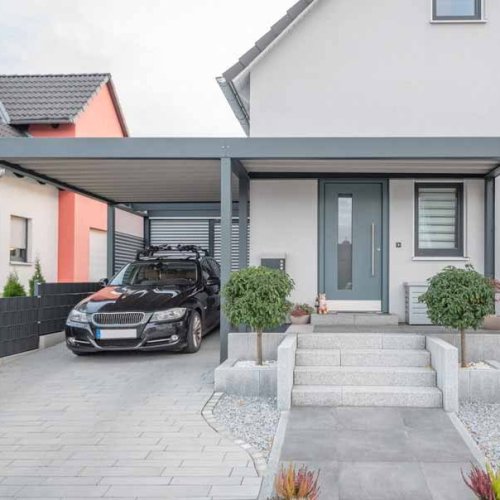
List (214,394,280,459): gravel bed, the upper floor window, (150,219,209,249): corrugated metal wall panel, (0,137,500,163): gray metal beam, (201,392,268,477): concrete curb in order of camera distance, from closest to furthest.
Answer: (201,392,268,477): concrete curb, (214,394,280,459): gravel bed, (0,137,500,163): gray metal beam, the upper floor window, (150,219,209,249): corrugated metal wall panel

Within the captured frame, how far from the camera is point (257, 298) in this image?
23.4 ft

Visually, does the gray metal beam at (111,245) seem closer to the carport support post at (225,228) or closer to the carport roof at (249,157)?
the carport roof at (249,157)

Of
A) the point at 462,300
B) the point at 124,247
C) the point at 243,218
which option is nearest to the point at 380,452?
the point at 462,300

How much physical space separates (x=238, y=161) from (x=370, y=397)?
393 cm

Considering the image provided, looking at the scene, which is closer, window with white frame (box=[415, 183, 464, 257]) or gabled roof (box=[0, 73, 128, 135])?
window with white frame (box=[415, 183, 464, 257])

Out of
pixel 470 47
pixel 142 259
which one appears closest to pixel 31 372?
pixel 142 259

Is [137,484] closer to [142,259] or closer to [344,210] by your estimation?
[344,210]

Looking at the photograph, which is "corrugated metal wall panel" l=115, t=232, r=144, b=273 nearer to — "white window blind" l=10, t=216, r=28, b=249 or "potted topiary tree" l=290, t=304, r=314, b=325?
"white window blind" l=10, t=216, r=28, b=249

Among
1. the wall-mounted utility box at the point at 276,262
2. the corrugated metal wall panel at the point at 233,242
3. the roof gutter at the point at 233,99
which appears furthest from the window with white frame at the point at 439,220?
the corrugated metal wall panel at the point at 233,242

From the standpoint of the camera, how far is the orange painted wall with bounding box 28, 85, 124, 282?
1598cm

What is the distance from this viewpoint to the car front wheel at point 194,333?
373 inches

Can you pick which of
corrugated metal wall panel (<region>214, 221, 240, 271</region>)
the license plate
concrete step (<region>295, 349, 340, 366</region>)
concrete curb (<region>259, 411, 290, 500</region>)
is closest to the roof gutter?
corrugated metal wall panel (<region>214, 221, 240, 271</region>)

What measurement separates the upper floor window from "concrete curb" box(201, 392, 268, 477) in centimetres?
772

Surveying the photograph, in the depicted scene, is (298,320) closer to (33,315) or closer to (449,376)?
(449,376)
